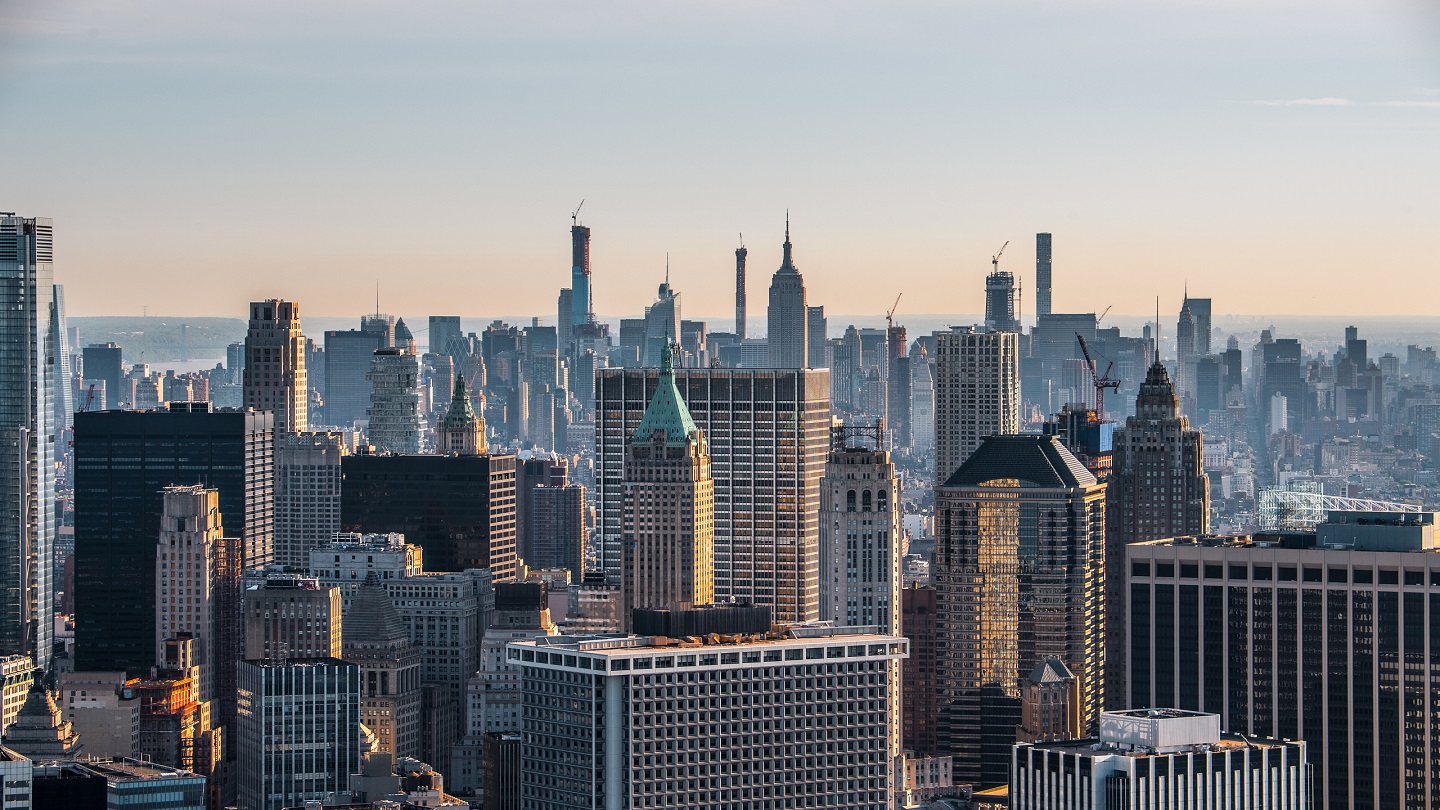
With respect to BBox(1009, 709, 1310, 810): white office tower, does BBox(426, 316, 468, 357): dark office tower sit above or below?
above

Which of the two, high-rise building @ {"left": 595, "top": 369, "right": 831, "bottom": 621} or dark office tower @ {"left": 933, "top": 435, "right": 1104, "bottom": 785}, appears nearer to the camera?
dark office tower @ {"left": 933, "top": 435, "right": 1104, "bottom": 785}

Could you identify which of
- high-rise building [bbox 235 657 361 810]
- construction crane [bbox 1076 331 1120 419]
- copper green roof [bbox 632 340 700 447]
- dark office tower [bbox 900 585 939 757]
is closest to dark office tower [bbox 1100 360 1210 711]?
dark office tower [bbox 900 585 939 757]

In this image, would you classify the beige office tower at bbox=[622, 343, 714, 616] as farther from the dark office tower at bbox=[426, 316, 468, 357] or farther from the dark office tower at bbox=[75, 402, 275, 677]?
the dark office tower at bbox=[426, 316, 468, 357]

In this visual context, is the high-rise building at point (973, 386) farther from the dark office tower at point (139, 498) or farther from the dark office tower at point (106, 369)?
the dark office tower at point (106, 369)

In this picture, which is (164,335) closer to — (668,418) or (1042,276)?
(668,418)

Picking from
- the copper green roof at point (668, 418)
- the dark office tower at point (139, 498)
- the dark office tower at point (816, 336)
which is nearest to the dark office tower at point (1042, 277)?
the dark office tower at point (816, 336)
